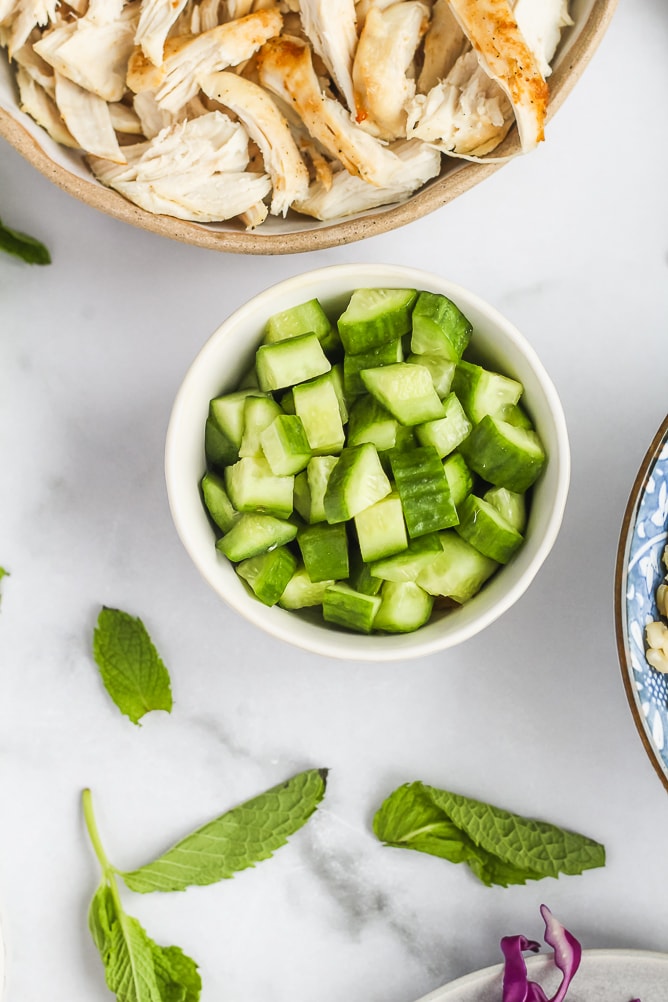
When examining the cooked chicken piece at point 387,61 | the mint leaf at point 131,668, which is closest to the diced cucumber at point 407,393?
the cooked chicken piece at point 387,61

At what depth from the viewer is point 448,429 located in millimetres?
1324

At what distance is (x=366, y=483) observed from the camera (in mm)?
1279

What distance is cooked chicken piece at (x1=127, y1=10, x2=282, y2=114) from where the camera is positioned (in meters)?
1.34

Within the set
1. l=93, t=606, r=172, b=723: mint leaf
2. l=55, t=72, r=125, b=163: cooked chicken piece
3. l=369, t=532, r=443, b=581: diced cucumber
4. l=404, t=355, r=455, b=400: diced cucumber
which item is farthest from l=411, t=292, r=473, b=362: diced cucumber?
l=93, t=606, r=172, b=723: mint leaf

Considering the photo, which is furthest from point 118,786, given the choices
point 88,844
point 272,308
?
point 272,308

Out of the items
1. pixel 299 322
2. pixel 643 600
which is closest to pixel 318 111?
pixel 299 322

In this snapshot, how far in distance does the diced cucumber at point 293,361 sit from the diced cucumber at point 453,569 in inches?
11.2

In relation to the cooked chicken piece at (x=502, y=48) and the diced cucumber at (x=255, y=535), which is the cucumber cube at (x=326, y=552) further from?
the cooked chicken piece at (x=502, y=48)

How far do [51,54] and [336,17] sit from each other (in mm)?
382

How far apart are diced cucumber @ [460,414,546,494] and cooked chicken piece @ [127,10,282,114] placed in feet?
1.93

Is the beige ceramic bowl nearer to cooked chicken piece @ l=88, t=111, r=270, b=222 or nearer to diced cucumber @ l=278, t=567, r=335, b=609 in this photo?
cooked chicken piece @ l=88, t=111, r=270, b=222

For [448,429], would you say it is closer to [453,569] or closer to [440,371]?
[440,371]

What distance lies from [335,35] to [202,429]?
0.55 m

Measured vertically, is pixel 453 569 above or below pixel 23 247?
below
